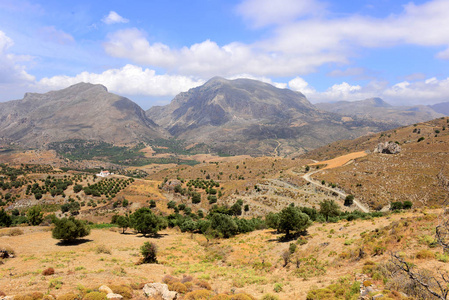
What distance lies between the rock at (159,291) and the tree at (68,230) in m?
23.7

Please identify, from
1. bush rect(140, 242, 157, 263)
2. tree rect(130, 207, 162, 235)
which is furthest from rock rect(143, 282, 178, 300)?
tree rect(130, 207, 162, 235)

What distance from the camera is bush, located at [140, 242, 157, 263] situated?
28761 millimetres

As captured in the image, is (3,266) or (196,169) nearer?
(3,266)

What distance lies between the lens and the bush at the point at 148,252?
28761 mm

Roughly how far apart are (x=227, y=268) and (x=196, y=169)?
102 metres

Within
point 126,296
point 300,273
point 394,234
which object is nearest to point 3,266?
point 126,296

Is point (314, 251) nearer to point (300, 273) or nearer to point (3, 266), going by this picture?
point (300, 273)

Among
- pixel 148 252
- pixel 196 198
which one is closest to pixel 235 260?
pixel 148 252

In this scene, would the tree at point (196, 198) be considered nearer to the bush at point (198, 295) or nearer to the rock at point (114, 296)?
the bush at point (198, 295)

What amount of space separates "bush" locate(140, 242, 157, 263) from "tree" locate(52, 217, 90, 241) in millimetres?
13650

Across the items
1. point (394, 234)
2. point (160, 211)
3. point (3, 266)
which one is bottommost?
point (160, 211)

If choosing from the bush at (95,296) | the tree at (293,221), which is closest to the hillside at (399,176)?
the tree at (293,221)

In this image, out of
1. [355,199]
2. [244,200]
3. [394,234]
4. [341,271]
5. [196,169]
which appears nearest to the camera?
[341,271]

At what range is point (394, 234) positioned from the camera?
2272 centimetres
